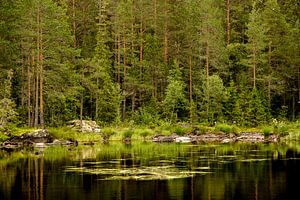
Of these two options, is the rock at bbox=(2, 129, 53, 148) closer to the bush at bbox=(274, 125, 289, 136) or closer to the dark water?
the dark water

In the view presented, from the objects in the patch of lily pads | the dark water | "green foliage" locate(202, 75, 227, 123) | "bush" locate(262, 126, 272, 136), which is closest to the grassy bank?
"bush" locate(262, 126, 272, 136)

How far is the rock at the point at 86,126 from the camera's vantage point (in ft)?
183

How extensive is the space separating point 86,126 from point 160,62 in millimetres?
17046

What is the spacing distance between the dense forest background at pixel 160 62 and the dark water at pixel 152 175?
21.2 metres

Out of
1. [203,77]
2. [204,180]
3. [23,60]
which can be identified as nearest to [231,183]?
[204,180]

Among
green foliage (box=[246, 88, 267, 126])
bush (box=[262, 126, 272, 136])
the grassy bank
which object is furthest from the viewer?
green foliage (box=[246, 88, 267, 126])

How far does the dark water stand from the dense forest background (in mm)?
21226

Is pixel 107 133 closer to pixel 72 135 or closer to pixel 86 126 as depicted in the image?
pixel 86 126

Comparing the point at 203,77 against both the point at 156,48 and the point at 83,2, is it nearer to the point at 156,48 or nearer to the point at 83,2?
the point at 156,48


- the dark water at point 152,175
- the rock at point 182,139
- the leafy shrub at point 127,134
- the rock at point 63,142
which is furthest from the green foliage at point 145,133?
the dark water at point 152,175

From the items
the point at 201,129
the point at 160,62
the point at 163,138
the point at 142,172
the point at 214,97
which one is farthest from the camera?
the point at 160,62

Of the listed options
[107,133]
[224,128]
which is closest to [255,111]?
[224,128]

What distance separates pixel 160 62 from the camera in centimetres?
6956

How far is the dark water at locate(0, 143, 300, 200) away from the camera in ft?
65.0
